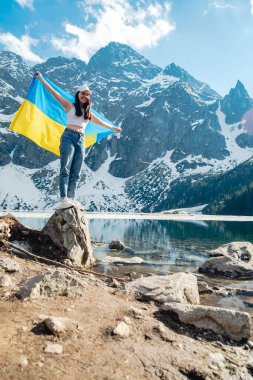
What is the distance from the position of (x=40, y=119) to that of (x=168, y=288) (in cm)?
914

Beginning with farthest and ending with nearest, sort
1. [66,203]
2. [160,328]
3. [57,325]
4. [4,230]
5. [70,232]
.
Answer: [70,232], [66,203], [4,230], [160,328], [57,325]

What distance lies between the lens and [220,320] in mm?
6828

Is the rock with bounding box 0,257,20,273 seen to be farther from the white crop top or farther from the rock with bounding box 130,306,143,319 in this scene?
the white crop top

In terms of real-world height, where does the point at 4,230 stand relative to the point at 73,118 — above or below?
below

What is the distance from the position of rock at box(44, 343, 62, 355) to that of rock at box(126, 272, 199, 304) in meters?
3.79

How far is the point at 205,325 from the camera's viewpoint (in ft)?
22.4

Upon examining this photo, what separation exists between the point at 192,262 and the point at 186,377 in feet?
63.6

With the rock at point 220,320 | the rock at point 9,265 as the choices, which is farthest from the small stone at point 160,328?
the rock at point 9,265

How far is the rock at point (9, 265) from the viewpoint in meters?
8.59

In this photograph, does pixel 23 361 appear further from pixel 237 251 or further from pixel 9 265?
pixel 237 251

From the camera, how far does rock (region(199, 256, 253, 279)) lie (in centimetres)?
1911

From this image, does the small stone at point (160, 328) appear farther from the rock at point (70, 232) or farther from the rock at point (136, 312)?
the rock at point (70, 232)

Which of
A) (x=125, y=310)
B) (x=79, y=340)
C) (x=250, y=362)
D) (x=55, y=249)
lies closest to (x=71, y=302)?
(x=125, y=310)

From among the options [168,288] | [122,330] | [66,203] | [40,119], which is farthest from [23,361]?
[40,119]
